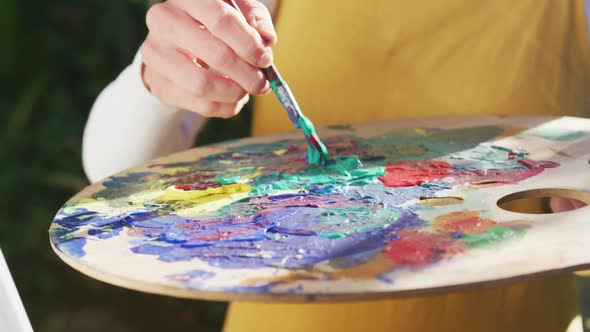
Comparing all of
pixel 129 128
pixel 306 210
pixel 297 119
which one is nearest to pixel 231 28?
pixel 297 119

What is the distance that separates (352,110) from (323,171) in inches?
14.5

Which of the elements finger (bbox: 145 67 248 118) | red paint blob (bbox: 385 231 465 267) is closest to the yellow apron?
finger (bbox: 145 67 248 118)

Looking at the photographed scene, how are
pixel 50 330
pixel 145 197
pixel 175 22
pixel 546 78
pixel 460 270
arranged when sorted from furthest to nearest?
pixel 50 330
pixel 546 78
pixel 175 22
pixel 145 197
pixel 460 270

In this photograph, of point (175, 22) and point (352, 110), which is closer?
point (175, 22)

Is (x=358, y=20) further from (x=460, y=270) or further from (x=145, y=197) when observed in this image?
(x=460, y=270)

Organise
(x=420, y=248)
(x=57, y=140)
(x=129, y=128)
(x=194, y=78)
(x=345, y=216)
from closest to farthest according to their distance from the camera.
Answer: (x=420, y=248), (x=345, y=216), (x=194, y=78), (x=129, y=128), (x=57, y=140)

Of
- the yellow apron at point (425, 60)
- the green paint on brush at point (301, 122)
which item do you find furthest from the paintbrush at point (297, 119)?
the yellow apron at point (425, 60)

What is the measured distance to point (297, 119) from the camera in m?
1.10

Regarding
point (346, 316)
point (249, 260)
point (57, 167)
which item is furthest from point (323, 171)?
point (57, 167)

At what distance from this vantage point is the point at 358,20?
138cm

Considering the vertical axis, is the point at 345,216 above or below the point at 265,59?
below

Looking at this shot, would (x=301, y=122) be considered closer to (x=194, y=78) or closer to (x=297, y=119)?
(x=297, y=119)

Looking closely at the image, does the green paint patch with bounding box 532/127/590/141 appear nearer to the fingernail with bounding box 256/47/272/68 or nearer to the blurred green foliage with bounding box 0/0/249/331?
the fingernail with bounding box 256/47/272/68

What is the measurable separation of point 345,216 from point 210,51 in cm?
33
